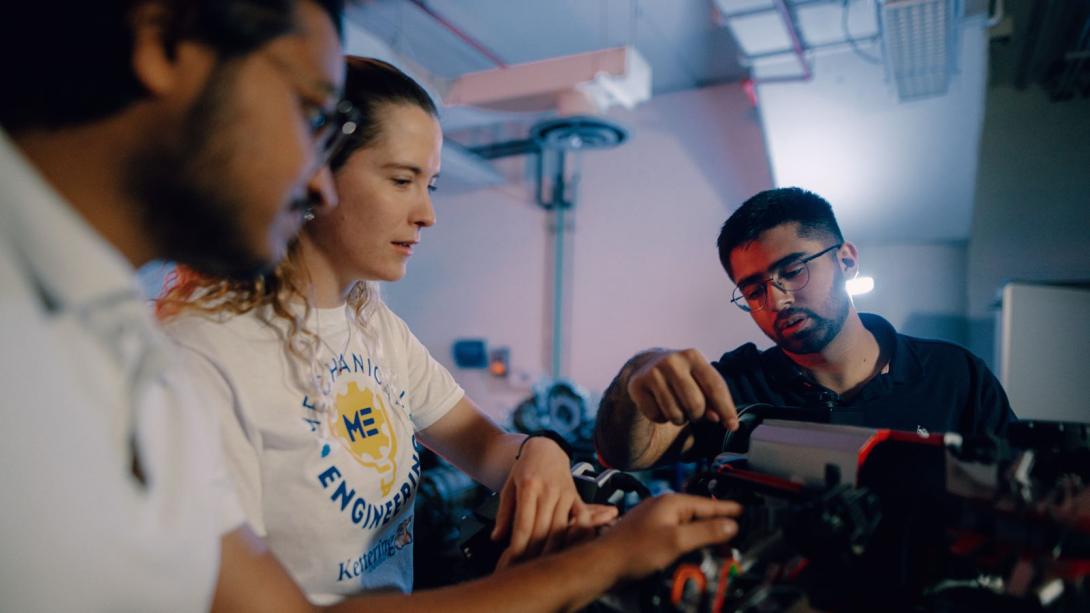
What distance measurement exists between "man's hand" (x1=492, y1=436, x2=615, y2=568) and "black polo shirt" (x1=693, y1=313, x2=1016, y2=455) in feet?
2.67

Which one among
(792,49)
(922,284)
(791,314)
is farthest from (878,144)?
(791,314)

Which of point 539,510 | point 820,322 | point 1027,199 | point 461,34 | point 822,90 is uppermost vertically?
point 461,34

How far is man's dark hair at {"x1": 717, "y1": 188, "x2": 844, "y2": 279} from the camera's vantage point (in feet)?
5.47

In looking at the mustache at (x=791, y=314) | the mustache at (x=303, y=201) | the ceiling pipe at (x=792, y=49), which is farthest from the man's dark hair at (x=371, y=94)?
the ceiling pipe at (x=792, y=49)

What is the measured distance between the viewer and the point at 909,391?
162 centimetres

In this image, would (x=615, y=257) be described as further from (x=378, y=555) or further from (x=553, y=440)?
(x=378, y=555)

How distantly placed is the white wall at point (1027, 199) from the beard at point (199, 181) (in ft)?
11.7

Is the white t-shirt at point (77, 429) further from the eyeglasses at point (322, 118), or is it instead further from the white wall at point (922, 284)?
the white wall at point (922, 284)

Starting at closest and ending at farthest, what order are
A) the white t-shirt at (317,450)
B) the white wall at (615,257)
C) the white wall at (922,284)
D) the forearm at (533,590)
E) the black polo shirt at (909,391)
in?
the forearm at (533,590) < the white t-shirt at (317,450) < the black polo shirt at (909,391) < the white wall at (922,284) < the white wall at (615,257)

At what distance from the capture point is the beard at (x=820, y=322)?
5.44ft

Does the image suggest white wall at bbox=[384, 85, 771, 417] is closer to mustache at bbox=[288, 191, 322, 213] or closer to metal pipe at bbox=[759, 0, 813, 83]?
metal pipe at bbox=[759, 0, 813, 83]

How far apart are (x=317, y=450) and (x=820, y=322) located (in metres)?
1.35

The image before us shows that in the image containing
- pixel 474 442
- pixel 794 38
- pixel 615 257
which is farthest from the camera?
pixel 615 257

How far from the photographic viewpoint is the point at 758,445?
856mm
